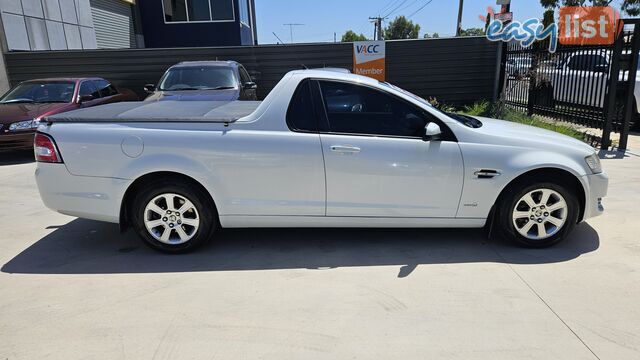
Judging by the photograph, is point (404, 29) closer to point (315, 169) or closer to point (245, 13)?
point (245, 13)

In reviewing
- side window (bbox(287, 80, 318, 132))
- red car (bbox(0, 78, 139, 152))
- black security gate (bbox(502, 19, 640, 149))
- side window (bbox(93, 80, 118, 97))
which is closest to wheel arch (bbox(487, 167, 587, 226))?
side window (bbox(287, 80, 318, 132))

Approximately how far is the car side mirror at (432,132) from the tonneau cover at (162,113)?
1609 mm

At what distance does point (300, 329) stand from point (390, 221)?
147 cm

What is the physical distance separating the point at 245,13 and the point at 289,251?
22.8 meters

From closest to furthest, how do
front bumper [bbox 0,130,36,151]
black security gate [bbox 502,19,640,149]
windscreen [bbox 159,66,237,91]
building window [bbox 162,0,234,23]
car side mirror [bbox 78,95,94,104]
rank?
black security gate [bbox 502,19,640,149] < front bumper [bbox 0,130,36,151] < windscreen [bbox 159,66,237,91] < car side mirror [bbox 78,95,94,104] < building window [bbox 162,0,234,23]

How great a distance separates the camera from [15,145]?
847cm

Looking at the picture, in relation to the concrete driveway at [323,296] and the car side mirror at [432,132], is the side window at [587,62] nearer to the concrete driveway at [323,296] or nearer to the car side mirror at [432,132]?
the concrete driveway at [323,296]

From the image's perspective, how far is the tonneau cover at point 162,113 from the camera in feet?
13.4

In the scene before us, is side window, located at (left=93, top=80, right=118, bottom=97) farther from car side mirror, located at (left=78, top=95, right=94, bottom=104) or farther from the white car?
the white car

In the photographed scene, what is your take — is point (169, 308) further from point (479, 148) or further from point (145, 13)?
point (145, 13)

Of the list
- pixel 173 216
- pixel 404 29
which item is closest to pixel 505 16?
pixel 173 216

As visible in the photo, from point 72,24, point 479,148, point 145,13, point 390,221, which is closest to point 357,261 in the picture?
point 390,221

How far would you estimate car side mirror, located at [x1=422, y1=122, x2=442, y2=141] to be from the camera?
12.8 feet

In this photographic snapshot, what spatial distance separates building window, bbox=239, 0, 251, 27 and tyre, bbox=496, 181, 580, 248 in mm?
21143
